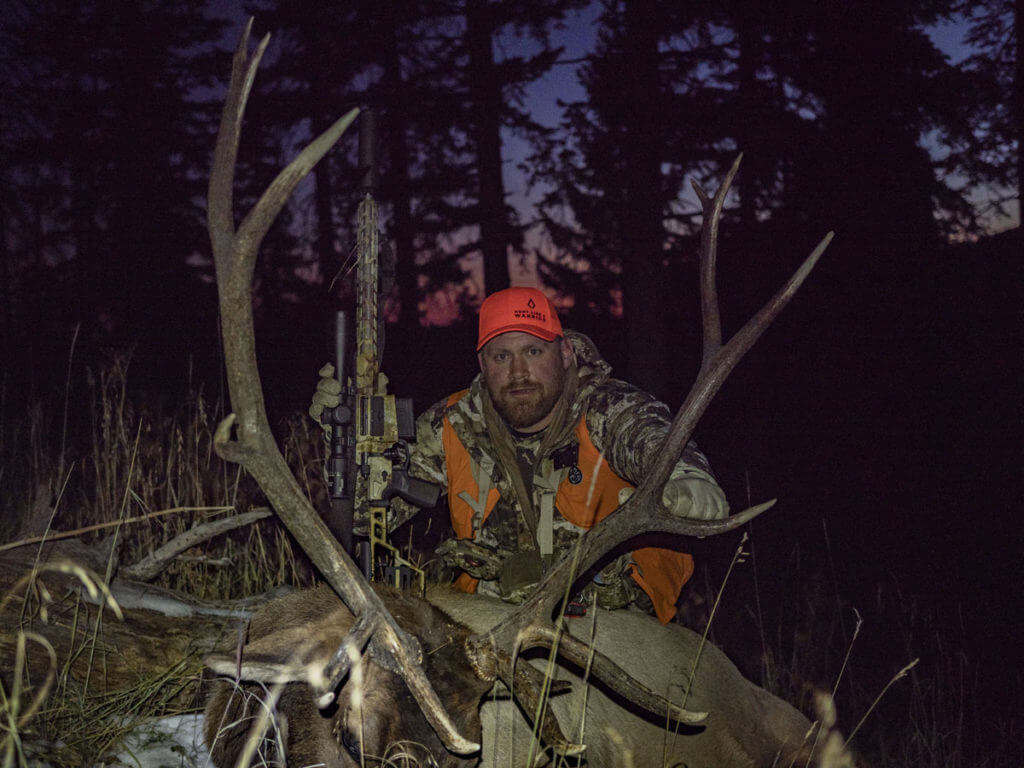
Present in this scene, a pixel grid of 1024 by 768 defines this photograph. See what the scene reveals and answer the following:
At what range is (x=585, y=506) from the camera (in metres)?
4.21

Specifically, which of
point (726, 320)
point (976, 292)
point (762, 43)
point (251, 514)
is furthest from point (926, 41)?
point (251, 514)

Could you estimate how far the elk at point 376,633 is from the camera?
6.88 ft

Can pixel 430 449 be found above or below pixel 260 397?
below

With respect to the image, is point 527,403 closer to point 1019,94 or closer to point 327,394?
point 327,394

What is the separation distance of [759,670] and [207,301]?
A: 16.2 m

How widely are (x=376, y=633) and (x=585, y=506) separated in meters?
1.94

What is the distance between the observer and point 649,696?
2.51 metres

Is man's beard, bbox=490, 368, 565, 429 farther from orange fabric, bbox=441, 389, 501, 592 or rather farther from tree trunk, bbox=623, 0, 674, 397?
tree trunk, bbox=623, 0, 674, 397

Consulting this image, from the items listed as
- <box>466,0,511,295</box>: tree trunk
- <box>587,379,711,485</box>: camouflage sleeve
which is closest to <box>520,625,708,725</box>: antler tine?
<box>587,379,711,485</box>: camouflage sleeve

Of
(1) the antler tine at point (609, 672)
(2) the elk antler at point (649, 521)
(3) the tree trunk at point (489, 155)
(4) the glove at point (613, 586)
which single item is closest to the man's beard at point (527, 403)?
(4) the glove at point (613, 586)

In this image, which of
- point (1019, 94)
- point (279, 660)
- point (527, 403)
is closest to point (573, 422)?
point (527, 403)

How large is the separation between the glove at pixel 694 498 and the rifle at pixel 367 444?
1206mm

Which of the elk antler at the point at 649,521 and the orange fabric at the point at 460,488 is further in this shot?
the orange fabric at the point at 460,488

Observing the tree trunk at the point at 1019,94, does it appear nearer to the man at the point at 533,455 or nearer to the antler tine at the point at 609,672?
the man at the point at 533,455
